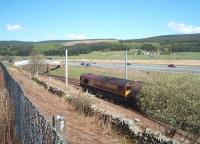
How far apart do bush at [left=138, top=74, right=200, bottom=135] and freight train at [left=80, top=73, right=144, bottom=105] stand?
27.9 feet

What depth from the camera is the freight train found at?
35.1 m

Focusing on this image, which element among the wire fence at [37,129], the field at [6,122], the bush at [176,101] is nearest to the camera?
the wire fence at [37,129]

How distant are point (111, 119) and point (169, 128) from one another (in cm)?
619

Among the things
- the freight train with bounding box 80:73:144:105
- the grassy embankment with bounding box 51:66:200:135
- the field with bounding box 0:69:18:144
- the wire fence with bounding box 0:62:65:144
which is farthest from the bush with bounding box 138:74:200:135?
the wire fence with bounding box 0:62:65:144

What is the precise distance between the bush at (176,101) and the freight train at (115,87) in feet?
27.9

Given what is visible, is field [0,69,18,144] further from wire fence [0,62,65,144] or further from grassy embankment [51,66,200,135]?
grassy embankment [51,66,200,135]

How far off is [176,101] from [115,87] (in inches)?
695

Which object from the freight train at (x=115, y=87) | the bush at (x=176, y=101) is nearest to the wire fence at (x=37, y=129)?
the bush at (x=176, y=101)

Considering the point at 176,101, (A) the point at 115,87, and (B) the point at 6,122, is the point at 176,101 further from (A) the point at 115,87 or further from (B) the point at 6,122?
(A) the point at 115,87

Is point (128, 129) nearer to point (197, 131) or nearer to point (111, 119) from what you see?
point (111, 119)

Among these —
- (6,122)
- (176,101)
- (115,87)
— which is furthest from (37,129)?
(115,87)

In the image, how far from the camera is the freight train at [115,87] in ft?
115

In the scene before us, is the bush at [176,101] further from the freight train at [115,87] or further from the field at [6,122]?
the field at [6,122]

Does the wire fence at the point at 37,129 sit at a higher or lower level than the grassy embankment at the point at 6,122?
higher
